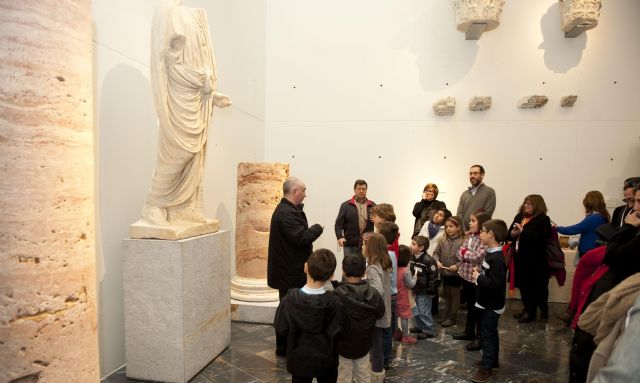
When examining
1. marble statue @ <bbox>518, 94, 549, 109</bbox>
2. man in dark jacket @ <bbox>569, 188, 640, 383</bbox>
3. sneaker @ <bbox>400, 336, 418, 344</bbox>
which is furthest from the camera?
marble statue @ <bbox>518, 94, 549, 109</bbox>

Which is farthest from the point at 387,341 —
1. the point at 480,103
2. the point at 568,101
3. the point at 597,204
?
the point at 568,101

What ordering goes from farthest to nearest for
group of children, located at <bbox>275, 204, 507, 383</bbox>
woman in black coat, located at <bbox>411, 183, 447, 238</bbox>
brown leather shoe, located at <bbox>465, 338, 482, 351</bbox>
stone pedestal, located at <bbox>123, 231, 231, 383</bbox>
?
1. woman in black coat, located at <bbox>411, 183, 447, 238</bbox>
2. brown leather shoe, located at <bbox>465, 338, 482, 351</bbox>
3. stone pedestal, located at <bbox>123, 231, 231, 383</bbox>
4. group of children, located at <bbox>275, 204, 507, 383</bbox>

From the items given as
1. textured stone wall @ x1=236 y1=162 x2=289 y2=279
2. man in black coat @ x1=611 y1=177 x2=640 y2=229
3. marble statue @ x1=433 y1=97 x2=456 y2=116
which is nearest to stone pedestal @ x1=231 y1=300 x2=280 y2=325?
Answer: textured stone wall @ x1=236 y1=162 x2=289 y2=279

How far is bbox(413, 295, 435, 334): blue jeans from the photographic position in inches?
184

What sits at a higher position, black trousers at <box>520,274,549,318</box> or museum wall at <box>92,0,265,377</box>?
museum wall at <box>92,0,265,377</box>

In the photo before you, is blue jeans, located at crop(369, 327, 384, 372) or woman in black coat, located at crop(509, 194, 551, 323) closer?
blue jeans, located at crop(369, 327, 384, 372)

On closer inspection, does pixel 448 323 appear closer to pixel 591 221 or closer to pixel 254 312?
pixel 591 221

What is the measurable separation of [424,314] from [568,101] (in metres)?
4.64

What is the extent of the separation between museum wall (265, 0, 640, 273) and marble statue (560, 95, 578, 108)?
10 centimetres

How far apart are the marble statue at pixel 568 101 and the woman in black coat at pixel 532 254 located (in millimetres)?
2651

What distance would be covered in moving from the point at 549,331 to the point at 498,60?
176 inches

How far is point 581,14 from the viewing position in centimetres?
636

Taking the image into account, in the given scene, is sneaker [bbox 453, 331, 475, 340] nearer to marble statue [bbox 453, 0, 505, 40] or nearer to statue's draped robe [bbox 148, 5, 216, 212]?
statue's draped robe [bbox 148, 5, 216, 212]

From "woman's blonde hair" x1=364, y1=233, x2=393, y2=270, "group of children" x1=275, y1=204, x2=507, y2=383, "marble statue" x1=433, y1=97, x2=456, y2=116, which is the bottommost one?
"group of children" x1=275, y1=204, x2=507, y2=383
